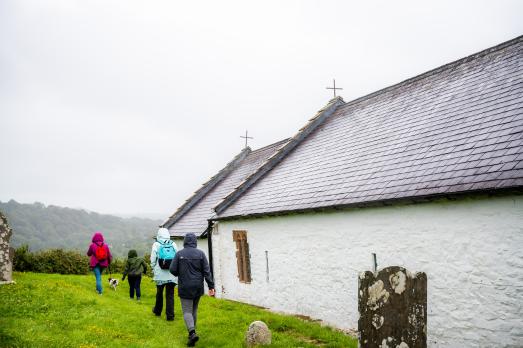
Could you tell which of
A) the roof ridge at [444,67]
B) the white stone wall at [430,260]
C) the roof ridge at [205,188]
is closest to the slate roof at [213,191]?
the roof ridge at [205,188]

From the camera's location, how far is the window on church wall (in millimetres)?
16656

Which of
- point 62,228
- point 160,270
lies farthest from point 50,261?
point 62,228

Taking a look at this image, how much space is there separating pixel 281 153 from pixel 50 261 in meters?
17.0

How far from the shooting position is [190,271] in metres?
8.98

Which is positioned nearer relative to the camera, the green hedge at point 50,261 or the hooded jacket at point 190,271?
the hooded jacket at point 190,271

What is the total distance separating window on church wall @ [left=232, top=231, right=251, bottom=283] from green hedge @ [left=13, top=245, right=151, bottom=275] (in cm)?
1450

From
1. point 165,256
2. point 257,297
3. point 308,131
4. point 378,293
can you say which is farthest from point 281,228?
point 378,293

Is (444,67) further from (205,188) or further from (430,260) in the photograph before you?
(205,188)

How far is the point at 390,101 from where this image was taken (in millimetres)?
16094

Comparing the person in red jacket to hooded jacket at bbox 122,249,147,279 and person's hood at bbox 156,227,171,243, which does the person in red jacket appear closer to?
hooded jacket at bbox 122,249,147,279

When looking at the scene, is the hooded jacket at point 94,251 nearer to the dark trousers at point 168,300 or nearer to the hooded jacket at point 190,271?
the dark trousers at point 168,300

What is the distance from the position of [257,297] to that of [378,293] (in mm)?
11217

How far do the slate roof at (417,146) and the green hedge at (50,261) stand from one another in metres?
13.5

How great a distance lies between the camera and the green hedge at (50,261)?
80.6 ft
